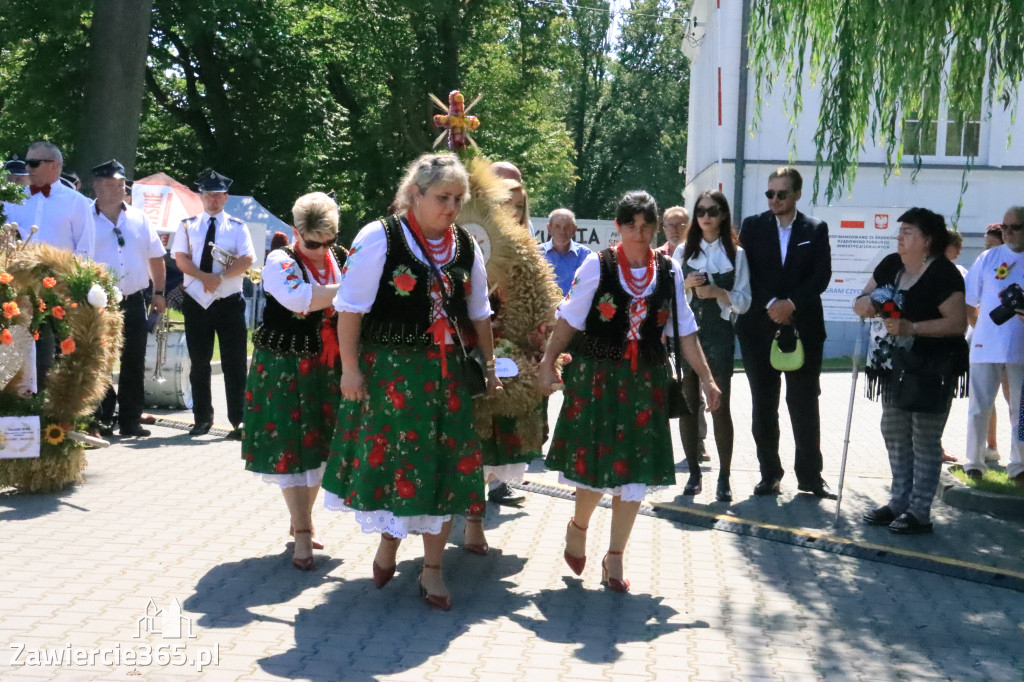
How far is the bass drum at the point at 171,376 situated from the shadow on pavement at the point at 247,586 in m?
5.72

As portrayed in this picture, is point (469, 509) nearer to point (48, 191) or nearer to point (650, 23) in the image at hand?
point (48, 191)

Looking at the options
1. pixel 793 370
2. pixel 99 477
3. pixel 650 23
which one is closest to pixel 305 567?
pixel 99 477

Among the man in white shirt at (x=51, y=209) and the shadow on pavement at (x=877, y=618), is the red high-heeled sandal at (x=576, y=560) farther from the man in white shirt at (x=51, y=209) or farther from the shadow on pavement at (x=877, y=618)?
the man in white shirt at (x=51, y=209)

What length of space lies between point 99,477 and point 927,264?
5.72 metres

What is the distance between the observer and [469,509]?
18.9ft

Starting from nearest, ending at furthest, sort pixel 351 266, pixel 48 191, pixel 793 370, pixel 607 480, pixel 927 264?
pixel 351 266 < pixel 607 480 < pixel 927 264 < pixel 793 370 < pixel 48 191

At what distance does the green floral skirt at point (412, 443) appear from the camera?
18.5 feet

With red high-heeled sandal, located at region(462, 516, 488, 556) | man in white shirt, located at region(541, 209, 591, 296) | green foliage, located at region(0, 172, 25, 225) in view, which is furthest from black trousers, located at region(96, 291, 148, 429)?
red high-heeled sandal, located at region(462, 516, 488, 556)

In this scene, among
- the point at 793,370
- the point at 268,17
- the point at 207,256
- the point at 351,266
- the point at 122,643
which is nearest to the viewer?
the point at 122,643

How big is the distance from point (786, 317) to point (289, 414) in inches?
142

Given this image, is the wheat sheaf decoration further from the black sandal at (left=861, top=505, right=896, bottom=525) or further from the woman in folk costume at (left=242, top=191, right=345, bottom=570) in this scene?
the black sandal at (left=861, top=505, right=896, bottom=525)

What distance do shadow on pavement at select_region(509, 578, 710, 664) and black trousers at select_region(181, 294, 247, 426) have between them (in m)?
5.20

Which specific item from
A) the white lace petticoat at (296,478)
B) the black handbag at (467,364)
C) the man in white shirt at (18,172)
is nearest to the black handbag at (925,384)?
the black handbag at (467,364)

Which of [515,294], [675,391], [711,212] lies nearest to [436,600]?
[675,391]
